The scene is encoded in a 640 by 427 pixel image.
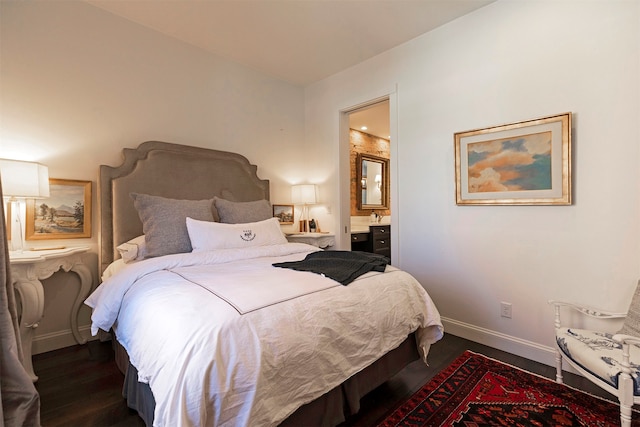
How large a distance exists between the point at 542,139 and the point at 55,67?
3847mm

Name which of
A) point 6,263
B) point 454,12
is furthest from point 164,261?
point 454,12

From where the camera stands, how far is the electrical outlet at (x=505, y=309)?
2.46m

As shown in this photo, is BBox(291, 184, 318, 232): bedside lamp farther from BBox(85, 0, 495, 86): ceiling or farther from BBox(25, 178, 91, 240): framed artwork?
BBox(25, 178, 91, 240): framed artwork

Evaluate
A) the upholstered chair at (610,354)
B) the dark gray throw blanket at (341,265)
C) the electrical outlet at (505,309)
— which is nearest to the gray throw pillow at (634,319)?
the upholstered chair at (610,354)

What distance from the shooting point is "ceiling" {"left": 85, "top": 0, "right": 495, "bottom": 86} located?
256cm

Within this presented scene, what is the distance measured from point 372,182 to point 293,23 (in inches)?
127

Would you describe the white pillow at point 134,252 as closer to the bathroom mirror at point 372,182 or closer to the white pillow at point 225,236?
the white pillow at point 225,236

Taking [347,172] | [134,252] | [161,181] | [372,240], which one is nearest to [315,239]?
[347,172]

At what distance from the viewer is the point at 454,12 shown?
2639mm

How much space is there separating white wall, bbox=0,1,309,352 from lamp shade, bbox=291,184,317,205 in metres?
0.92

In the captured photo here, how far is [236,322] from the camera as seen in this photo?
1.11 m

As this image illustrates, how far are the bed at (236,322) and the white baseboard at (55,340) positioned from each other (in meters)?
0.58

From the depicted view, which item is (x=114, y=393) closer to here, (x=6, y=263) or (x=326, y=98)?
(x=6, y=263)

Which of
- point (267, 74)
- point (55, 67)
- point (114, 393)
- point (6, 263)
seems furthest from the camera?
point (267, 74)
